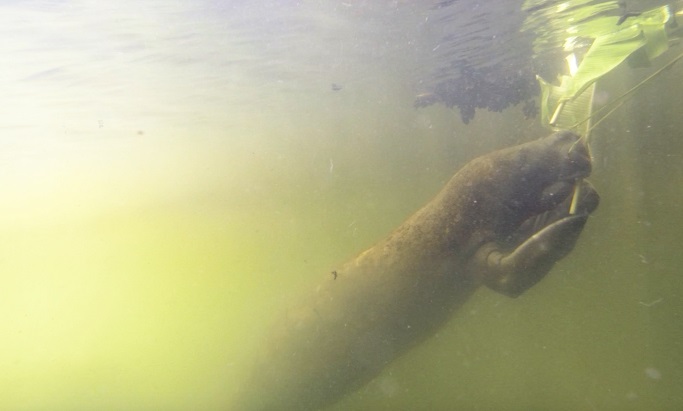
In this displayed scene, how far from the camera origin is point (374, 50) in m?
10.3

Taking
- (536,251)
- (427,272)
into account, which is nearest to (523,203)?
(536,251)

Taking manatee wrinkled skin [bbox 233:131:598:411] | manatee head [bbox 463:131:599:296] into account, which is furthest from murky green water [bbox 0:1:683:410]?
manatee head [bbox 463:131:599:296]

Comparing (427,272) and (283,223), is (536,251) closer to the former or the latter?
(427,272)

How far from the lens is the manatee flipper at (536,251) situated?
12.2 ft

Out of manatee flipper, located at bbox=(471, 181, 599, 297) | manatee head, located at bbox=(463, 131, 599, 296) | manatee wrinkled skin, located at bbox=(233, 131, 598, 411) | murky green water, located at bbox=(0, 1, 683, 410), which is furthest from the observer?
murky green water, located at bbox=(0, 1, 683, 410)

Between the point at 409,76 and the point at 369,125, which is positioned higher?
the point at 409,76

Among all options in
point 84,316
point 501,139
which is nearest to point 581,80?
point 501,139

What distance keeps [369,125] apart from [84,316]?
12.3 m

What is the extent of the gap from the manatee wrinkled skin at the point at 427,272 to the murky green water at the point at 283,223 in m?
0.70

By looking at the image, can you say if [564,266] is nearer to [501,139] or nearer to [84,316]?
[501,139]

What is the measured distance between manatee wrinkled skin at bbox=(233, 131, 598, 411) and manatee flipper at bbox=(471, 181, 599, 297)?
0.01 metres

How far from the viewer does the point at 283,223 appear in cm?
997

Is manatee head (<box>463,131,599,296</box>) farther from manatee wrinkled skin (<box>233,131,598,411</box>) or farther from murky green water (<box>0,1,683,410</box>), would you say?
murky green water (<box>0,1,683,410</box>)

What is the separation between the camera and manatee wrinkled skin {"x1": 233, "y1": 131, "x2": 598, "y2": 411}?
4.34 m
